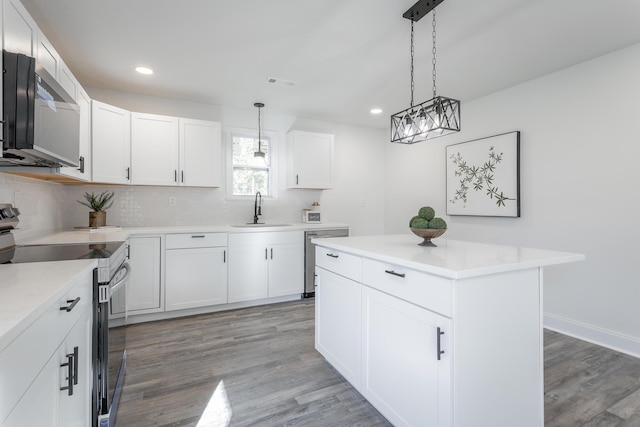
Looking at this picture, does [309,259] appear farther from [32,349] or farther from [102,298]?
[32,349]

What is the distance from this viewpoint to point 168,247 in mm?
3189

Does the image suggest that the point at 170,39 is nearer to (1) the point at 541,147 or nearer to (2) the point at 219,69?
(2) the point at 219,69

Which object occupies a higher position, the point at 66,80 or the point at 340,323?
the point at 66,80

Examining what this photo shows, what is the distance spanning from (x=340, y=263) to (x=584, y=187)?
2.41m

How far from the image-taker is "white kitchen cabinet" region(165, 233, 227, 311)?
322 centimetres

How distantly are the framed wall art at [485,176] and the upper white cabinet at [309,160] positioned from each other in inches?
63.2

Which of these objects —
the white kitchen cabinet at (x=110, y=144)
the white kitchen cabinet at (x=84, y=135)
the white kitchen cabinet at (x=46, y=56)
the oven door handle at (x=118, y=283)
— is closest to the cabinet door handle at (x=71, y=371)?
the oven door handle at (x=118, y=283)

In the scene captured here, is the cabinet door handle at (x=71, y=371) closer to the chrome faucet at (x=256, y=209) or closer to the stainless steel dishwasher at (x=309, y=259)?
the stainless steel dishwasher at (x=309, y=259)

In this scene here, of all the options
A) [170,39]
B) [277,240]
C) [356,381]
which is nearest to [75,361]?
[356,381]

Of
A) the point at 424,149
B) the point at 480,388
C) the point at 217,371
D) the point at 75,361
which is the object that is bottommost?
the point at 217,371

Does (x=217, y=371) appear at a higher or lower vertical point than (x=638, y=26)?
lower

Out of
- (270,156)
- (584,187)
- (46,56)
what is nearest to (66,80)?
(46,56)

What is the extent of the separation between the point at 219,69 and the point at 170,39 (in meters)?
0.57

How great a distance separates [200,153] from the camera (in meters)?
3.59
